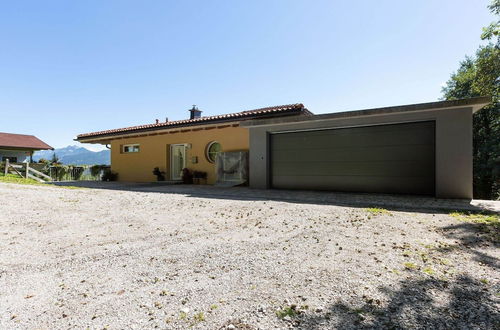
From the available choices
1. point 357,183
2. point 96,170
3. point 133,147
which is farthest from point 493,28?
point 96,170

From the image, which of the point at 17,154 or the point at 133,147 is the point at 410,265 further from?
the point at 17,154

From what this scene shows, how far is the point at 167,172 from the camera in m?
12.6

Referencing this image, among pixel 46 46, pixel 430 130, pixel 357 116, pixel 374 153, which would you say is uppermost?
pixel 46 46

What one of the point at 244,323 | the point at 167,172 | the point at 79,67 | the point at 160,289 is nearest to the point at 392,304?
the point at 244,323

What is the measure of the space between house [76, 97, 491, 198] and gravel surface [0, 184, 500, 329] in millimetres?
2874

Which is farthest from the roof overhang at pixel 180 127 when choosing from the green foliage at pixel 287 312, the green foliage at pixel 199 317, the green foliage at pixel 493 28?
the green foliage at pixel 493 28

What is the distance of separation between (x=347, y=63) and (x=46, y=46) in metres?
13.5

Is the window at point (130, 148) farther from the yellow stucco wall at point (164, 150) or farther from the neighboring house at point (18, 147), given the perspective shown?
the neighboring house at point (18, 147)

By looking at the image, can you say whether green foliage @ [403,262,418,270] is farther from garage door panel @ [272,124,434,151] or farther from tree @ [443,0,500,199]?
tree @ [443,0,500,199]

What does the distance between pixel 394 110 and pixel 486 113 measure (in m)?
14.3

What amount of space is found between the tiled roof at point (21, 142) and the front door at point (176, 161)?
21.2m

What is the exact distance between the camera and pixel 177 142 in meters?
12.2

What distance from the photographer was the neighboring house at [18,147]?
23.4 metres

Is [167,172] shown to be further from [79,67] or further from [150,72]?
[79,67]
